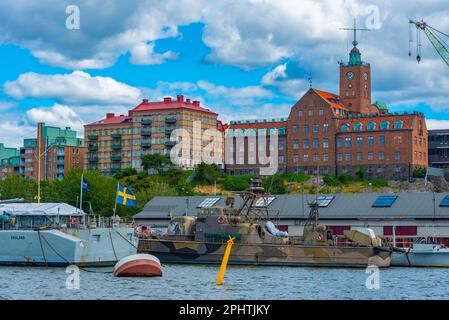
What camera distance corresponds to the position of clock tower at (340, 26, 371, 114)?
142 metres

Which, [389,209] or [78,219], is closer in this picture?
[78,219]

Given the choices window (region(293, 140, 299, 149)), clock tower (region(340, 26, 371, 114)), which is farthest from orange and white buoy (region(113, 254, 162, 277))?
clock tower (region(340, 26, 371, 114))

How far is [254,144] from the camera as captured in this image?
143 m

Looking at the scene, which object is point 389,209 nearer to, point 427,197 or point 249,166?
point 427,197

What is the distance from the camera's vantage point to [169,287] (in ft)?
154

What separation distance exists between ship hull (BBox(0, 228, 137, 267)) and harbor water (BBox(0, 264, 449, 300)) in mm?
1594

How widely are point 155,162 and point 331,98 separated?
31.8 metres

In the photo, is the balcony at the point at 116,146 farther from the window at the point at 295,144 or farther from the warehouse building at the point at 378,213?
the warehouse building at the point at 378,213

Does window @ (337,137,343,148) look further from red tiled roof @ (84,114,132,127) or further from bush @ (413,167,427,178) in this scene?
red tiled roof @ (84,114,132,127)

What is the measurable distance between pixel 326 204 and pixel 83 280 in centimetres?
3915

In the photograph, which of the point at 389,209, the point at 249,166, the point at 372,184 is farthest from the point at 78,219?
the point at 249,166

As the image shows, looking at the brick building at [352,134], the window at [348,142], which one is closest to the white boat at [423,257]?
the brick building at [352,134]

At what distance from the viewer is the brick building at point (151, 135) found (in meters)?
150
